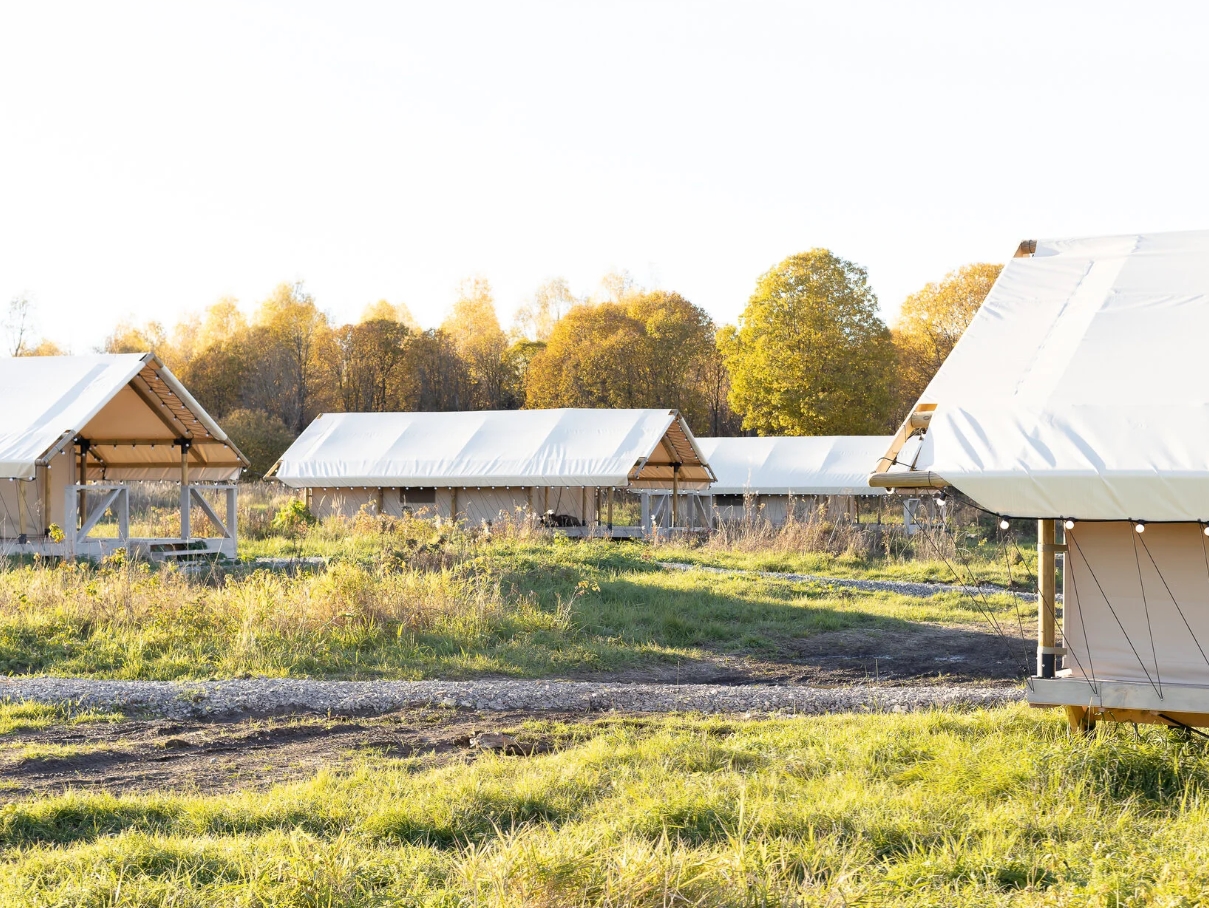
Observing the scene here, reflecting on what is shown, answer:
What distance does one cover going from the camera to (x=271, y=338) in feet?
211

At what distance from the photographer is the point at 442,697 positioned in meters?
10.6

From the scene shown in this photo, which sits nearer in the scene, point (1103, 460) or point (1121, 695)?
point (1103, 460)

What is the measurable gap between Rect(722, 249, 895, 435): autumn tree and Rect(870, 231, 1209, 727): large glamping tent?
38355 mm

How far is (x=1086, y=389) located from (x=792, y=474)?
104 feet

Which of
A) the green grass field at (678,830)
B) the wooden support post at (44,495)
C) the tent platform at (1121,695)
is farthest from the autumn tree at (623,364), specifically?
the tent platform at (1121,695)

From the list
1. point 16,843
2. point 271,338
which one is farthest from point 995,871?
point 271,338

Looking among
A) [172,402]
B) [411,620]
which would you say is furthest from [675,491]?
[411,620]

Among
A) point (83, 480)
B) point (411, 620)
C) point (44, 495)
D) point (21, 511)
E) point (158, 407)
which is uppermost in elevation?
point (158, 407)

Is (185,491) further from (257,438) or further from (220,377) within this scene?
(220,377)

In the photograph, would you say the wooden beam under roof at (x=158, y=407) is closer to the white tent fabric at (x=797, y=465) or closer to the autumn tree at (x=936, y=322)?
the white tent fabric at (x=797, y=465)

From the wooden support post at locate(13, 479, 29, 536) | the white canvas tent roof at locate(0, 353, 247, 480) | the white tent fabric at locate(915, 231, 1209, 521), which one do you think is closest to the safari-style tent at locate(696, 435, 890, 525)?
the white canvas tent roof at locate(0, 353, 247, 480)

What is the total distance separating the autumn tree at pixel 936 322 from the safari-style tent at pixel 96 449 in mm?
37976

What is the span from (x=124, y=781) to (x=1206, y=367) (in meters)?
7.13

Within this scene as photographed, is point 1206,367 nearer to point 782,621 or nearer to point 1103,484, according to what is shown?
point 1103,484
